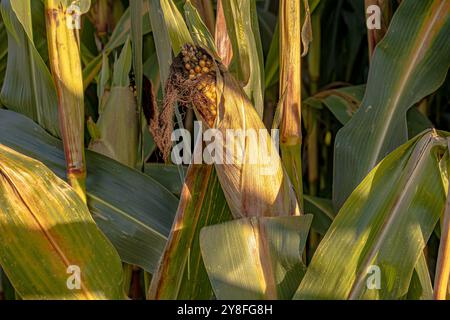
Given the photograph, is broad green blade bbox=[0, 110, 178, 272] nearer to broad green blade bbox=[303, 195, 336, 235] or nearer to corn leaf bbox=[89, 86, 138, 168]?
corn leaf bbox=[89, 86, 138, 168]

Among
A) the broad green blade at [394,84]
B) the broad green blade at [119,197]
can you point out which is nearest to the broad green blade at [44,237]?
the broad green blade at [119,197]

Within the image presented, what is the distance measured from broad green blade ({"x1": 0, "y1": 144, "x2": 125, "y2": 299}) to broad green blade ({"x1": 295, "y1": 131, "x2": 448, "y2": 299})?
0.23 m

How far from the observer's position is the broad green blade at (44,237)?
2.38 feet

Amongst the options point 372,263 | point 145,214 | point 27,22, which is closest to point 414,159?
point 372,263

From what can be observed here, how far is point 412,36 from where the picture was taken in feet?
3.01

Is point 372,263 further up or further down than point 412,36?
further down

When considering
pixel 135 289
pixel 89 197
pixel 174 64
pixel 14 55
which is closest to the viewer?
pixel 174 64

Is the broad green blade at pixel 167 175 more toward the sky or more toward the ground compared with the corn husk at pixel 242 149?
more toward the ground

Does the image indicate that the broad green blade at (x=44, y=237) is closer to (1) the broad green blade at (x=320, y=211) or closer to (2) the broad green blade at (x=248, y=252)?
(2) the broad green blade at (x=248, y=252)

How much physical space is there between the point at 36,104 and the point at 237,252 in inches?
15.1

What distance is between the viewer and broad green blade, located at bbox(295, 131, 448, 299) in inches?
29.0

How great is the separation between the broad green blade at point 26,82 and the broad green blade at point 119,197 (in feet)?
0.11

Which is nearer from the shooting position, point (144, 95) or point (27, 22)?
point (27, 22)

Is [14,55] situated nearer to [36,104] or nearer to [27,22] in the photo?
[36,104]
